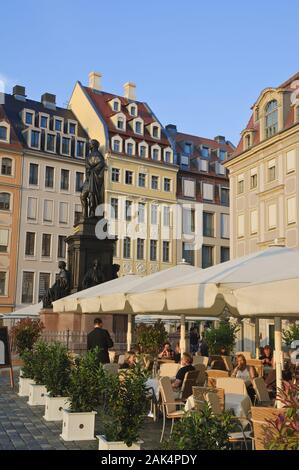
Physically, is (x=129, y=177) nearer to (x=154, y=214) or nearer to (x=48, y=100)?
(x=154, y=214)

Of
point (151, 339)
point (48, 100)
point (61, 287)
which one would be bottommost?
point (151, 339)

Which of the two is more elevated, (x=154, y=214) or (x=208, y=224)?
(x=154, y=214)

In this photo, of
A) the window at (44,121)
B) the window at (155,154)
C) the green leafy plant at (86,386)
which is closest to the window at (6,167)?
the window at (44,121)

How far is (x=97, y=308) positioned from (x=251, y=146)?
95.6 feet

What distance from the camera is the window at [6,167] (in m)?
47.3

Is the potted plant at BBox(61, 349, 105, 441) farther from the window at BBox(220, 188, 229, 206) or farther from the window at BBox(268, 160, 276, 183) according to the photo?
the window at BBox(220, 188, 229, 206)

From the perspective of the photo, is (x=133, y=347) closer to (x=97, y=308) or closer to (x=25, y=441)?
(x=97, y=308)

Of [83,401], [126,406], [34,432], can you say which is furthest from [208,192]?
[126,406]

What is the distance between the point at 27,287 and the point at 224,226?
2118 cm

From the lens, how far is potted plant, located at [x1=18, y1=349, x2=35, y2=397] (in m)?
12.7

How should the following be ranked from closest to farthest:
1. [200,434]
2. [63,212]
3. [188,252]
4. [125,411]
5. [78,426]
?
[200,434]
[125,411]
[78,426]
[63,212]
[188,252]

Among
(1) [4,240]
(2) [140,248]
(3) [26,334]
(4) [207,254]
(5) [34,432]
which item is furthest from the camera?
(4) [207,254]

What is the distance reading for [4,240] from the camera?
47.0m

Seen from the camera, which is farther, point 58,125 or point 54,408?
point 58,125
